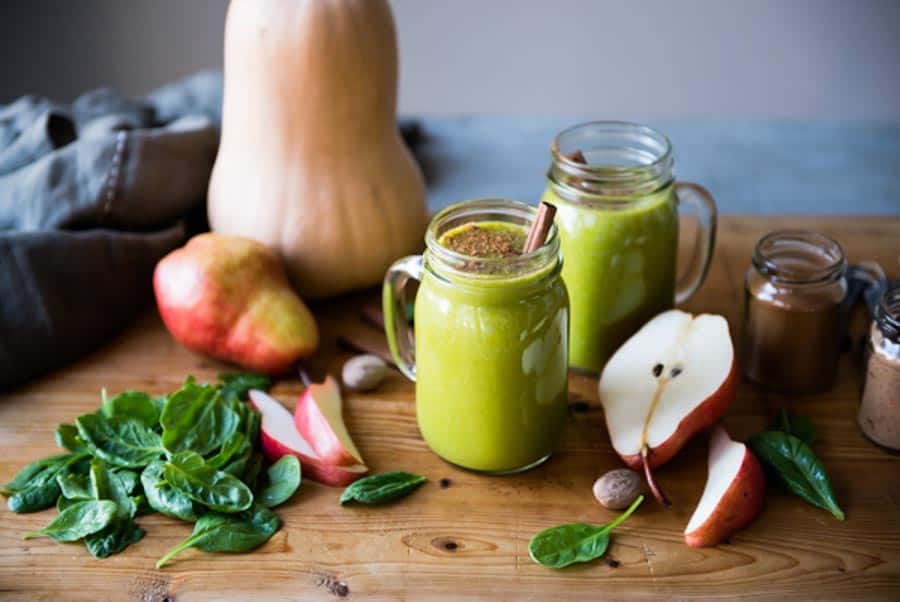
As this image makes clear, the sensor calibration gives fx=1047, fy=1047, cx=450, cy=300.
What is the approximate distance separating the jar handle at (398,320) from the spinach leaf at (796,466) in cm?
42

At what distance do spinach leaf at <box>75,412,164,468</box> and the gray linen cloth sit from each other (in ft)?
0.73

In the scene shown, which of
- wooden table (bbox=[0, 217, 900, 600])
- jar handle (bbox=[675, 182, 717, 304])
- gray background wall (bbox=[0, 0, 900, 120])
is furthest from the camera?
gray background wall (bbox=[0, 0, 900, 120])

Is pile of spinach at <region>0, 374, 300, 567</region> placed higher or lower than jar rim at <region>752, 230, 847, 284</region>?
lower

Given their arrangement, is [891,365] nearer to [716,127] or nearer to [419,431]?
[419,431]

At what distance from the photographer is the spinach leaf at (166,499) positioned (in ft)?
3.74

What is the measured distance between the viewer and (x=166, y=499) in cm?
115

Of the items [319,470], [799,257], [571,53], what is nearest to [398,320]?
[319,470]

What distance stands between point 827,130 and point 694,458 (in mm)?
1501

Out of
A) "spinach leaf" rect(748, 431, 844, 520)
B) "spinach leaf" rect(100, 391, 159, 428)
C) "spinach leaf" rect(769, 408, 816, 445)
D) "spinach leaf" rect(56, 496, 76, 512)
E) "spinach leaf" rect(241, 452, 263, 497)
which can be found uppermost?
"spinach leaf" rect(100, 391, 159, 428)

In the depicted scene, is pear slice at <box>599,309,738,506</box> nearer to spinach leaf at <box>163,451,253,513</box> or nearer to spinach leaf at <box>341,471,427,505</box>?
spinach leaf at <box>341,471,427,505</box>

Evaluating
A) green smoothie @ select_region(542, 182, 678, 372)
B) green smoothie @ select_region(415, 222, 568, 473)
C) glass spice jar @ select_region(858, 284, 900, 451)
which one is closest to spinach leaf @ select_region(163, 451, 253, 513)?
green smoothie @ select_region(415, 222, 568, 473)

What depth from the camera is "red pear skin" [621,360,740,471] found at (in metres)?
1.19

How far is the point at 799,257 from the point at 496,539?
1.87ft

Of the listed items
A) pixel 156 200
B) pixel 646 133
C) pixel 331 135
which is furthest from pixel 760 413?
pixel 156 200
